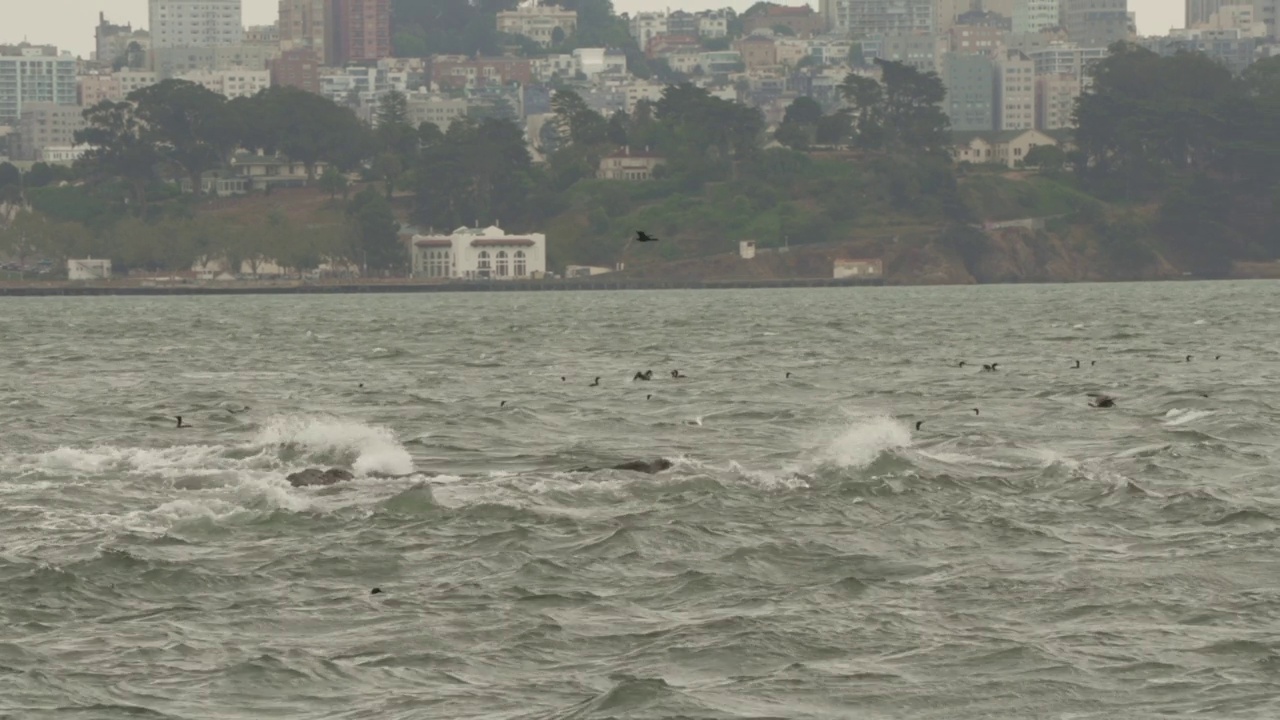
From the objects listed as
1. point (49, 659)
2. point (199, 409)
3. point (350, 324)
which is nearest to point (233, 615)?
point (49, 659)

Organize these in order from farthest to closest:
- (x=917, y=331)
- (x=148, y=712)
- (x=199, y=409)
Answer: (x=917, y=331)
(x=199, y=409)
(x=148, y=712)

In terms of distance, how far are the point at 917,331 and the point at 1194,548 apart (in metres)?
74.2

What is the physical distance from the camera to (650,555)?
30.5m

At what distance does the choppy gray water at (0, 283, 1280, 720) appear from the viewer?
23.7 metres

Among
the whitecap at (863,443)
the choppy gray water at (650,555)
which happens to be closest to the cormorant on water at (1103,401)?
the choppy gray water at (650,555)

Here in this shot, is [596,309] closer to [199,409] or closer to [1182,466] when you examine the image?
[199,409]

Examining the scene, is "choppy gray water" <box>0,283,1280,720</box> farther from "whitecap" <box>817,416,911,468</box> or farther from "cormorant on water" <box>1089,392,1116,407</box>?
"cormorant on water" <box>1089,392,1116,407</box>

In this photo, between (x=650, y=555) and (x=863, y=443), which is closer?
(x=650, y=555)

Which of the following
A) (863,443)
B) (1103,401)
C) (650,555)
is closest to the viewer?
(650,555)

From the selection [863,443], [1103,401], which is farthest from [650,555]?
[1103,401]

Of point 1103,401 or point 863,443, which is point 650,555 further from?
point 1103,401

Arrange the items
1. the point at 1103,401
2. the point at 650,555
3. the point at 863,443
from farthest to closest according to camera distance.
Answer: the point at 1103,401 → the point at 863,443 → the point at 650,555

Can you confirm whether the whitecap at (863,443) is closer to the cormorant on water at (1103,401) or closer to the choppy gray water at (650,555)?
the choppy gray water at (650,555)

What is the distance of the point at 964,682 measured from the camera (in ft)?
77.5
